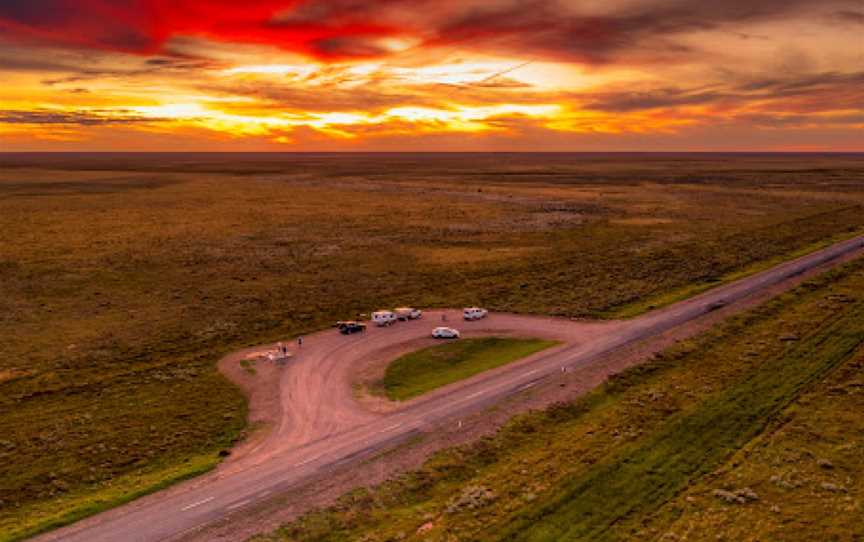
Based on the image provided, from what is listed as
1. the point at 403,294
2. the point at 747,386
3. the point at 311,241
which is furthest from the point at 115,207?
the point at 747,386

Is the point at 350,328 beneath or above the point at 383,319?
beneath

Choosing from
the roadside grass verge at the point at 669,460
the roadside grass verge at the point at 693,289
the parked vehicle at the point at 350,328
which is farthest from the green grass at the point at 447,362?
the roadside grass verge at the point at 669,460

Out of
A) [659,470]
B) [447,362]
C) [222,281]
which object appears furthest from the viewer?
[222,281]

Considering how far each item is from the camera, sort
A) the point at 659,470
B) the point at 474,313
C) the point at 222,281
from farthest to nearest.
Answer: the point at 222,281, the point at 474,313, the point at 659,470

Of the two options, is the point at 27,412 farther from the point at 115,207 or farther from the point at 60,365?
the point at 115,207

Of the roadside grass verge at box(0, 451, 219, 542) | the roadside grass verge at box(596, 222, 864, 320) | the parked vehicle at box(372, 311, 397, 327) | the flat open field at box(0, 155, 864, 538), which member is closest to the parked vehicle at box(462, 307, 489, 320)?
the flat open field at box(0, 155, 864, 538)

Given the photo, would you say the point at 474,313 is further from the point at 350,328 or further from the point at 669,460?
the point at 669,460

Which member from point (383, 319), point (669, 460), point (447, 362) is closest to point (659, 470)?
point (669, 460)
